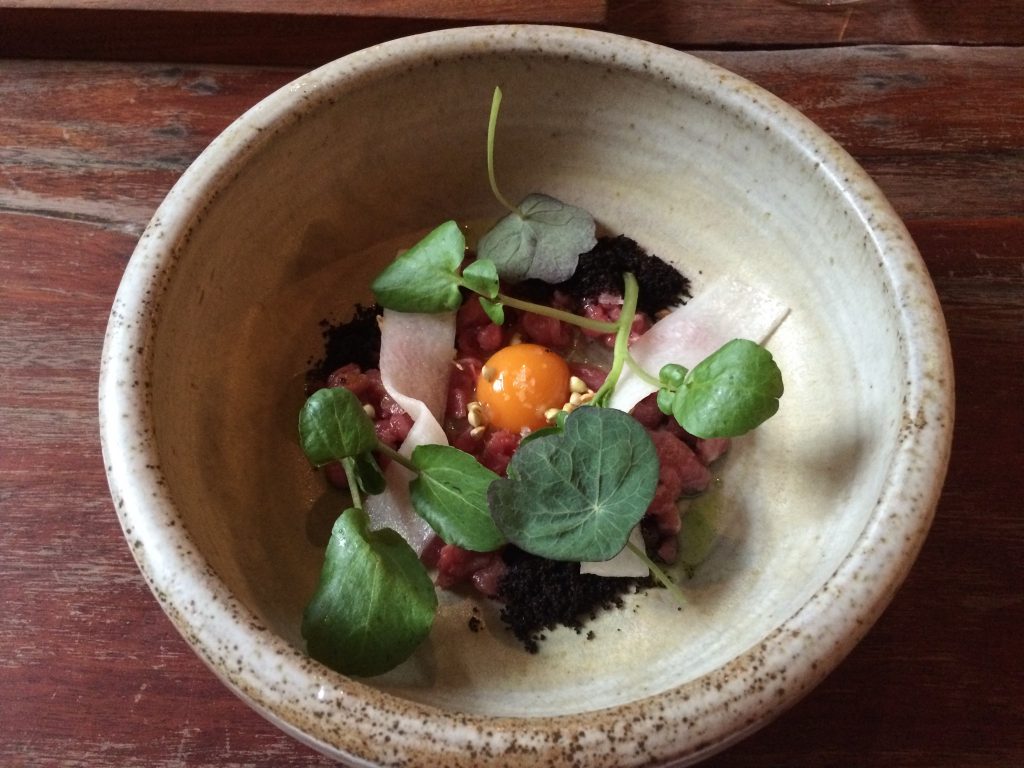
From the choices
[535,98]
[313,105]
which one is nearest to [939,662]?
[535,98]

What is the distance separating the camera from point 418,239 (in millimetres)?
1753

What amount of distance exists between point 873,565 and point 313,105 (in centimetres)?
109

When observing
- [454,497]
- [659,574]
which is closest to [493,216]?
[454,497]

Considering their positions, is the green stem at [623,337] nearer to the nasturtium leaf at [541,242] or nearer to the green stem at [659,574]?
the nasturtium leaf at [541,242]

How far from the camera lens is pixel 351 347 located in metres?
1.63

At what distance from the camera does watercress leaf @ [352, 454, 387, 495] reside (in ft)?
4.63

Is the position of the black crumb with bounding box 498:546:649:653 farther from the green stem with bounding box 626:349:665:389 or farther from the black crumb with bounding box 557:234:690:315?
the black crumb with bounding box 557:234:690:315

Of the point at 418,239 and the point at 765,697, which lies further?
the point at 418,239

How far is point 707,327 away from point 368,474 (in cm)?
Answer: 66

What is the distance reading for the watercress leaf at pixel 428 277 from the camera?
1.51 m

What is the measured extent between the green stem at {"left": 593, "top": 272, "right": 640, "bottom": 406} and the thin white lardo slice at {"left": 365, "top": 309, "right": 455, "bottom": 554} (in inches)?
11.2

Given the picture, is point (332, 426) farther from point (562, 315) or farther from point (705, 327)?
point (705, 327)

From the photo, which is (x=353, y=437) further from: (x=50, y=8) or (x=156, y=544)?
(x=50, y=8)

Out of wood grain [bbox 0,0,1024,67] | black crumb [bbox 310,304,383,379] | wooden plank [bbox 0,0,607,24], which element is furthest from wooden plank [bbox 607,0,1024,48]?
black crumb [bbox 310,304,383,379]
